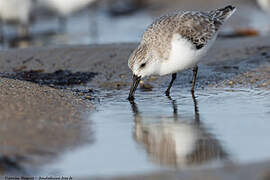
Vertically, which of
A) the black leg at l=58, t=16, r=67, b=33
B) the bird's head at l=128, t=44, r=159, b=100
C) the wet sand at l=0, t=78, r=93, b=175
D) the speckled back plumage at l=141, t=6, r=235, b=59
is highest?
the speckled back plumage at l=141, t=6, r=235, b=59

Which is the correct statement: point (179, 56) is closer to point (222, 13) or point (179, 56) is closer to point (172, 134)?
point (222, 13)

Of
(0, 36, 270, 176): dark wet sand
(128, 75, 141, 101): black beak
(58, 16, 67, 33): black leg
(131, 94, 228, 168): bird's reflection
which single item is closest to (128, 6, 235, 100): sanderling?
(128, 75, 141, 101): black beak

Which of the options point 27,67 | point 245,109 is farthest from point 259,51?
point 27,67

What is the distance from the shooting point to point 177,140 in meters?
5.03

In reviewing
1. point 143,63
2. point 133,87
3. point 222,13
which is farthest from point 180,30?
point 222,13

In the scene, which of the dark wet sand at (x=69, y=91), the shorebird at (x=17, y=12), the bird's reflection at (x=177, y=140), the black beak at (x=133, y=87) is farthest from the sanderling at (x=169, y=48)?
the shorebird at (x=17, y=12)

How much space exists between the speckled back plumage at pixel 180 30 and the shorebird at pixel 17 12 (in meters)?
7.13

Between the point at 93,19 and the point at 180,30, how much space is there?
315 inches

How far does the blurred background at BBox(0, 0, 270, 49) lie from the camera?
42.0ft

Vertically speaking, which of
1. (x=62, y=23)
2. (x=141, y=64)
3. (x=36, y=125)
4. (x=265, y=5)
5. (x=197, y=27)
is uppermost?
(x=197, y=27)

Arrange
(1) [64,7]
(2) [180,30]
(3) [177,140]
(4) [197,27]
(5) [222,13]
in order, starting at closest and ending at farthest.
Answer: (3) [177,140], (2) [180,30], (4) [197,27], (5) [222,13], (1) [64,7]

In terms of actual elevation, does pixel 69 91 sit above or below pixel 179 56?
below

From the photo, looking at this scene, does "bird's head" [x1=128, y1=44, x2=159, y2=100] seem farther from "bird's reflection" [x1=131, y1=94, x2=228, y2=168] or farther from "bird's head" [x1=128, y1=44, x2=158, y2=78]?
"bird's reflection" [x1=131, y1=94, x2=228, y2=168]

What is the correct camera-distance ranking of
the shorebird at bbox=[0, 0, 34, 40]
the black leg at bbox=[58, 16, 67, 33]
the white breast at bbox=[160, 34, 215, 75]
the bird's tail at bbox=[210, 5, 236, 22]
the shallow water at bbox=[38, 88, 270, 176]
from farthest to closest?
the black leg at bbox=[58, 16, 67, 33] < the shorebird at bbox=[0, 0, 34, 40] < the bird's tail at bbox=[210, 5, 236, 22] < the white breast at bbox=[160, 34, 215, 75] < the shallow water at bbox=[38, 88, 270, 176]
